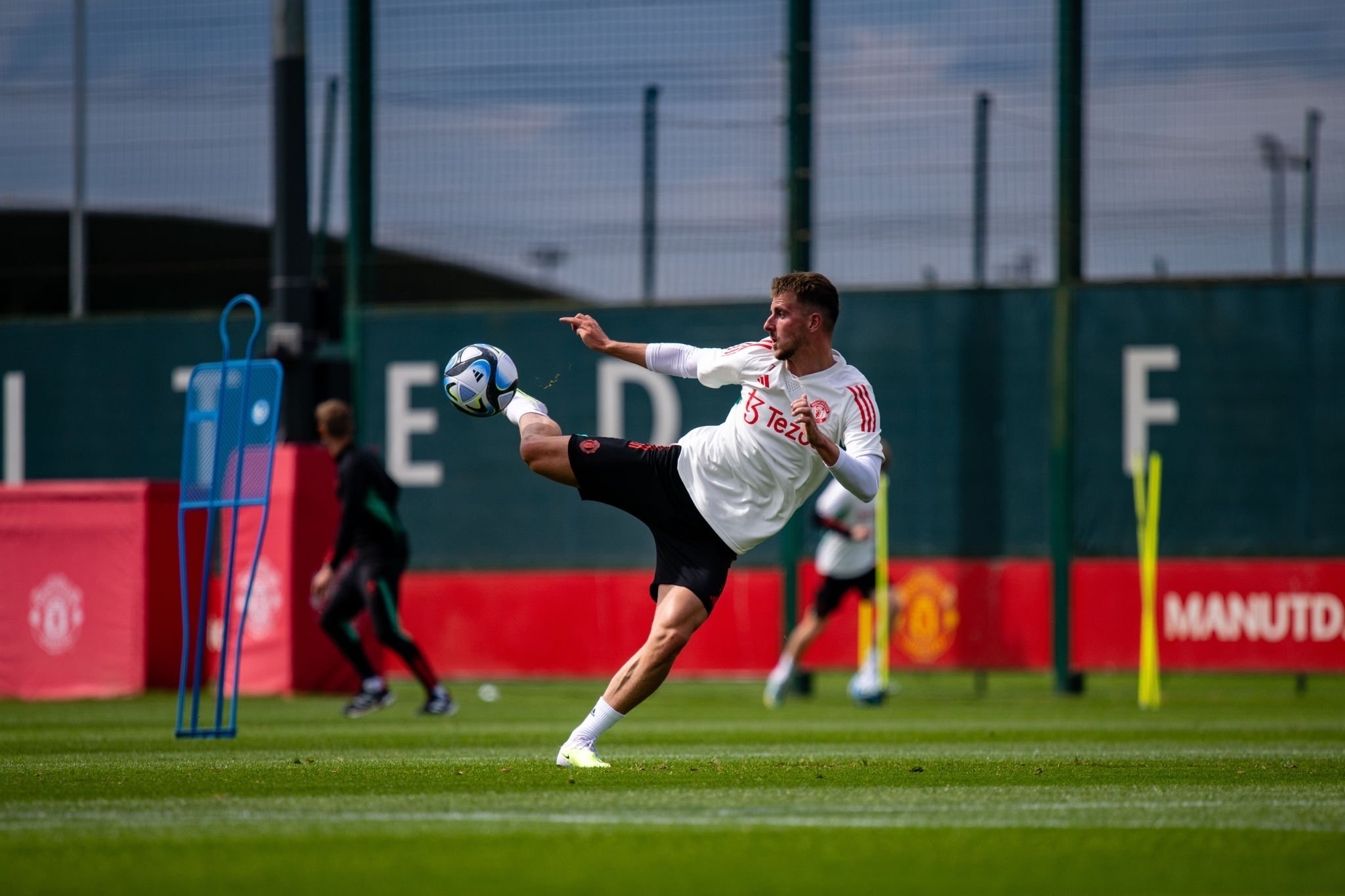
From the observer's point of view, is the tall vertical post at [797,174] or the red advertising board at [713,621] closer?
the red advertising board at [713,621]

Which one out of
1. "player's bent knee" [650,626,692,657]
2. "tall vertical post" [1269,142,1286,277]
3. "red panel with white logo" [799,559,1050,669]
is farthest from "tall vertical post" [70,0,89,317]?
"player's bent knee" [650,626,692,657]

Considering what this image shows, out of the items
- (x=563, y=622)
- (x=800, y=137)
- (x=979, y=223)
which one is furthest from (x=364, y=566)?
(x=979, y=223)

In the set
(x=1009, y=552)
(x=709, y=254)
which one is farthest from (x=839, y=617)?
(x=709, y=254)

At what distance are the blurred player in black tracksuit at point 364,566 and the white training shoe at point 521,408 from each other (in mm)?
4732

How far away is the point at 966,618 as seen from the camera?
55.8 feet

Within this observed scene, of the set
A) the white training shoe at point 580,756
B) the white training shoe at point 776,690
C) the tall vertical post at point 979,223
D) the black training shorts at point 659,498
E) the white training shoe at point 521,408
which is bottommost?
the white training shoe at point 776,690

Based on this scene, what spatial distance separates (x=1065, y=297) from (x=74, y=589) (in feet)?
31.4

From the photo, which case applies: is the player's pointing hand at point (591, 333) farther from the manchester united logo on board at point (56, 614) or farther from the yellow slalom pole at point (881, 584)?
the manchester united logo on board at point (56, 614)

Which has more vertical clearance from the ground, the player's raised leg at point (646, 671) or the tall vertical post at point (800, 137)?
the tall vertical post at point (800, 137)

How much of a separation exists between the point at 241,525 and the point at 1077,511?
7.85 meters

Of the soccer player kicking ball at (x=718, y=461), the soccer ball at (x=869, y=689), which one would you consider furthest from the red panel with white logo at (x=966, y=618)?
the soccer player kicking ball at (x=718, y=461)

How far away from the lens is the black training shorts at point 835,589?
1490cm

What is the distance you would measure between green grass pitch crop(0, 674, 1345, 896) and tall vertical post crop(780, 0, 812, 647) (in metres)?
6.03

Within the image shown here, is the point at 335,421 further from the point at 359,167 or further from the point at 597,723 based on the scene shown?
the point at 359,167
